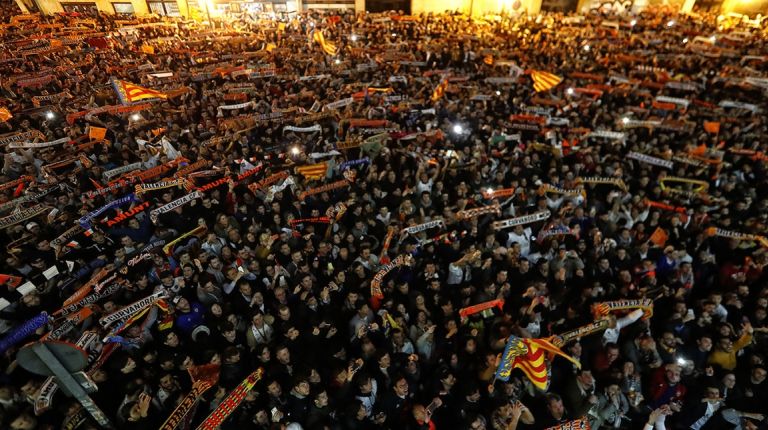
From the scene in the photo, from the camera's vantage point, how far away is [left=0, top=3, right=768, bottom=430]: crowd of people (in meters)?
4.51

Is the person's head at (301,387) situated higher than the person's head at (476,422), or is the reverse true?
the person's head at (301,387)

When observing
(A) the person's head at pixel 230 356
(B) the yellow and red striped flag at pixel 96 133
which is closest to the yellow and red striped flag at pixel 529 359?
(A) the person's head at pixel 230 356

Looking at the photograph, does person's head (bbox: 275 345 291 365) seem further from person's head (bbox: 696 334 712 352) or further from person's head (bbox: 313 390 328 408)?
person's head (bbox: 696 334 712 352)

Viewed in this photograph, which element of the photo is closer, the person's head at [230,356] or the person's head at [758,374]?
the person's head at [230,356]

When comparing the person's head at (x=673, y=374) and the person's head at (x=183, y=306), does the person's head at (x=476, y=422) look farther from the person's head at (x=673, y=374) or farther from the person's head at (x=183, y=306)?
the person's head at (x=183, y=306)

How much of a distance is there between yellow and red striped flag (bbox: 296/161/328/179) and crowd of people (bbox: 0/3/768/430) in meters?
0.05

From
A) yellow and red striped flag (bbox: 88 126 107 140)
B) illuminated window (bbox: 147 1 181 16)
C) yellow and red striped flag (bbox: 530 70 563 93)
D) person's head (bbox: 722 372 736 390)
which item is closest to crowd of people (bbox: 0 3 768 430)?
person's head (bbox: 722 372 736 390)

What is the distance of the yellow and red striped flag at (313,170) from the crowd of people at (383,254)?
0.05 meters

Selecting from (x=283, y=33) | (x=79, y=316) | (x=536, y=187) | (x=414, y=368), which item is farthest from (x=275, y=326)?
(x=283, y=33)

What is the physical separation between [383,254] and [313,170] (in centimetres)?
327

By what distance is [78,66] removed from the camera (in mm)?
15867

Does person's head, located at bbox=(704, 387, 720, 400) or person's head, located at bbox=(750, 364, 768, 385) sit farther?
person's head, located at bbox=(750, 364, 768, 385)

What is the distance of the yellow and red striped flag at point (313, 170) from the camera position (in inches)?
339

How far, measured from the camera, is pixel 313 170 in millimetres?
8672
